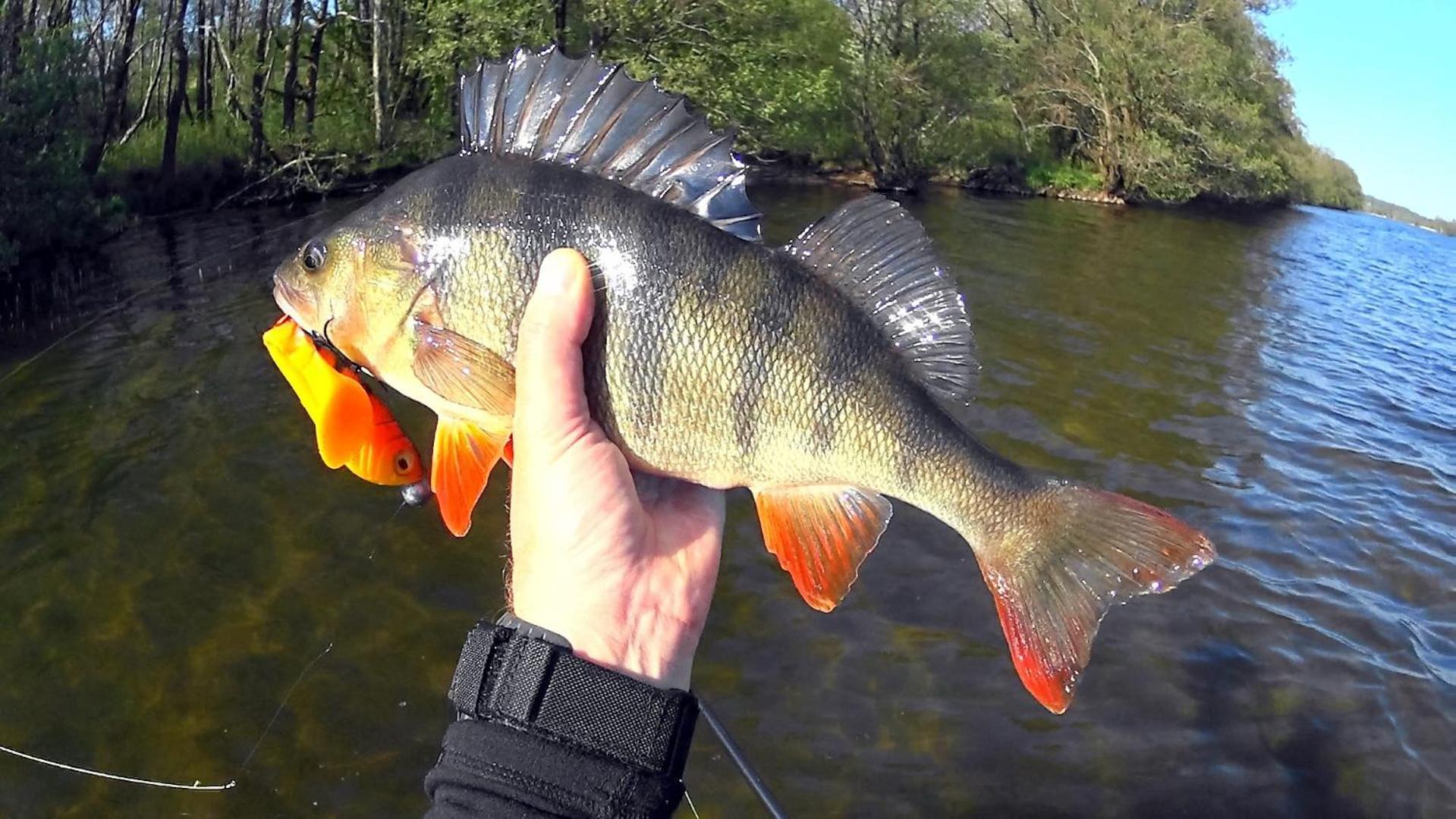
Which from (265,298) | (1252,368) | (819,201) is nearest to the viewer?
(265,298)

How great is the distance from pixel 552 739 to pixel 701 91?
21318 mm

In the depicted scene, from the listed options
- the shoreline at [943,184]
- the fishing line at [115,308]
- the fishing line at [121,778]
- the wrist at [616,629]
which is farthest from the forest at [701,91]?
the wrist at [616,629]

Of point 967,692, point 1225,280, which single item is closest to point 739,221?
point 967,692

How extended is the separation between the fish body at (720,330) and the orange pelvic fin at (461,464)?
0.41 feet

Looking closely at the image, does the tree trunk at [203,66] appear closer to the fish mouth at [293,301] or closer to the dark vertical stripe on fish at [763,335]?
the fish mouth at [293,301]

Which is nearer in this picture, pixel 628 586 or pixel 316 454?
pixel 628 586

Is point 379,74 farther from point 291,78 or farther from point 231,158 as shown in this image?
point 231,158

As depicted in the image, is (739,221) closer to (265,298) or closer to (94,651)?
(94,651)

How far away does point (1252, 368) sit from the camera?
1298 cm

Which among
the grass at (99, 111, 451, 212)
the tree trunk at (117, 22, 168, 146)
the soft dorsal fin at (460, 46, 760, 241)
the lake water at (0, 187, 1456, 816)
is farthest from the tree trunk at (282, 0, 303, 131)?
the soft dorsal fin at (460, 46, 760, 241)

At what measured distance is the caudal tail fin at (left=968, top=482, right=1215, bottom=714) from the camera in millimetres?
2328

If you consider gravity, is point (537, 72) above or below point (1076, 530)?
above

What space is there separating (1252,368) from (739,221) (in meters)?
12.7

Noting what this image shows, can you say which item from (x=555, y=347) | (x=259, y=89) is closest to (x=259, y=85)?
(x=259, y=89)
